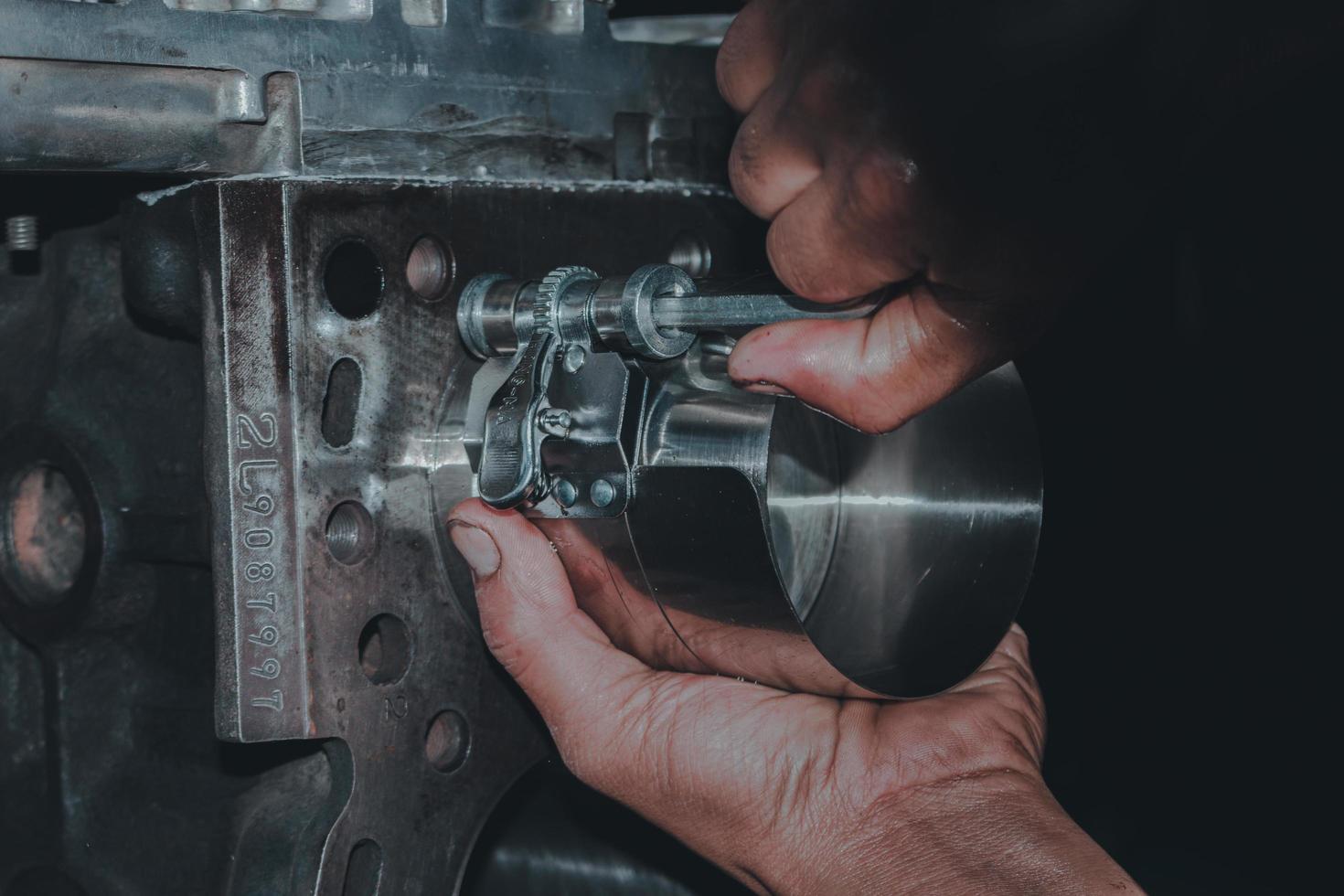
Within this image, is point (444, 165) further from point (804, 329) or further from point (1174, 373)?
point (1174, 373)

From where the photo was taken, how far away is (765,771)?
84 centimetres

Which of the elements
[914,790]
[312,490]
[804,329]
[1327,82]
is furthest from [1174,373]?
[312,490]

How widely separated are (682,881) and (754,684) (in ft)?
1.00

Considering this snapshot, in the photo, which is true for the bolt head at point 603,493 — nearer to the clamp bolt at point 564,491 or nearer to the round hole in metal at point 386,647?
the clamp bolt at point 564,491

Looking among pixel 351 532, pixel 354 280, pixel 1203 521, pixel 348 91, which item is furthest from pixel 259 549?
pixel 1203 521

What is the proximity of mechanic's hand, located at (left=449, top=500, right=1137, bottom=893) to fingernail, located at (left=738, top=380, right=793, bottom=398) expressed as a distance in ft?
0.53

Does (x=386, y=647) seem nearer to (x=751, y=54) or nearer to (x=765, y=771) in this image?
(x=765, y=771)

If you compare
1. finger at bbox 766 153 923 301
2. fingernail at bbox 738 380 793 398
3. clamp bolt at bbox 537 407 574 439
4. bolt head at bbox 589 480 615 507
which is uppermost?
finger at bbox 766 153 923 301

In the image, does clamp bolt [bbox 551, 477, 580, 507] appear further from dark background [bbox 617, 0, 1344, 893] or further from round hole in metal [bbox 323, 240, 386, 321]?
dark background [bbox 617, 0, 1344, 893]

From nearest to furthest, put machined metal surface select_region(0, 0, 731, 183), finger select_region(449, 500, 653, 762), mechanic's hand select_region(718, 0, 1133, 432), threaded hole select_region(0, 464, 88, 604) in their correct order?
1. mechanic's hand select_region(718, 0, 1133, 432)
2. machined metal surface select_region(0, 0, 731, 183)
3. finger select_region(449, 500, 653, 762)
4. threaded hole select_region(0, 464, 88, 604)

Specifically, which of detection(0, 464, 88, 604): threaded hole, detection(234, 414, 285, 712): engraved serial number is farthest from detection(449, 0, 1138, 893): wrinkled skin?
detection(0, 464, 88, 604): threaded hole

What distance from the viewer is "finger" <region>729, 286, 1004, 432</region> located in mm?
654

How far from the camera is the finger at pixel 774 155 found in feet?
2.06

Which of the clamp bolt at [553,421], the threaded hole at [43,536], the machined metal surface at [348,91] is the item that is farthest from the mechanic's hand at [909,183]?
the threaded hole at [43,536]
